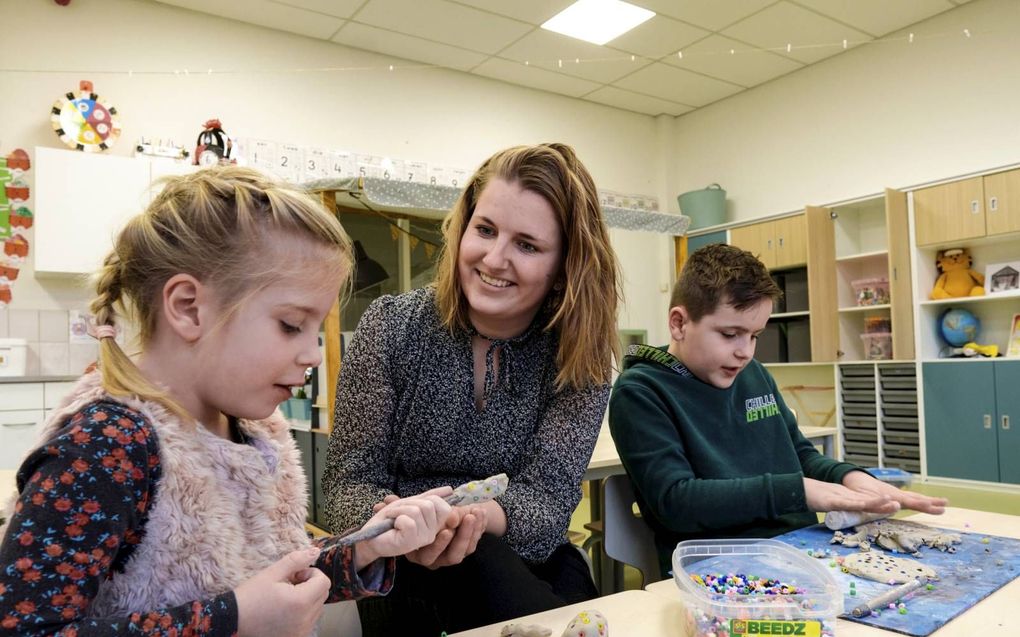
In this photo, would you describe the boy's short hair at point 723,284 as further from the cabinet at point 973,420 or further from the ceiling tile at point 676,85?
the ceiling tile at point 676,85

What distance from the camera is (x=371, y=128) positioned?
196 inches

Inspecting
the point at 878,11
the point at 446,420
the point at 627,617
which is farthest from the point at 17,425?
the point at 878,11

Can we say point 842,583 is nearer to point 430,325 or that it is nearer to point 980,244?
point 430,325

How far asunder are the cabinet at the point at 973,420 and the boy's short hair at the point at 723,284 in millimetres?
3251

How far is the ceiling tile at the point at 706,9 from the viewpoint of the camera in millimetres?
4371

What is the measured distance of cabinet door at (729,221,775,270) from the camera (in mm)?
5129

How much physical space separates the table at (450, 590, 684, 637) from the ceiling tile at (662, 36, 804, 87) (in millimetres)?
4757

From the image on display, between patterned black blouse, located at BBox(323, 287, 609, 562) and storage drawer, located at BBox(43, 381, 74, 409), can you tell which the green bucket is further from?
patterned black blouse, located at BBox(323, 287, 609, 562)

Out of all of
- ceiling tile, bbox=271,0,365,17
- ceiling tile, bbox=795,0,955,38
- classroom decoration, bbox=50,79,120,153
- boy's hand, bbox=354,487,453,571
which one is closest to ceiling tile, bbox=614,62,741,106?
ceiling tile, bbox=795,0,955,38

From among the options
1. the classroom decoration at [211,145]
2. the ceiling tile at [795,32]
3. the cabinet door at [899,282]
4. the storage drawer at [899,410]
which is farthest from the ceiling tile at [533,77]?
the storage drawer at [899,410]

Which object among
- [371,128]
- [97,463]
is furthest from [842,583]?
[371,128]

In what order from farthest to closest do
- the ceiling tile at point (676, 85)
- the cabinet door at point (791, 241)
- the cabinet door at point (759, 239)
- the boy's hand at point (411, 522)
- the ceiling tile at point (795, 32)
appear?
the ceiling tile at point (676, 85)
the cabinet door at point (759, 239)
the cabinet door at point (791, 241)
the ceiling tile at point (795, 32)
the boy's hand at point (411, 522)

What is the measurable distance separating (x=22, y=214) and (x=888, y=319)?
5226mm

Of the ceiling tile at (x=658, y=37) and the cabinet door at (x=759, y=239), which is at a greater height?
the ceiling tile at (x=658, y=37)
